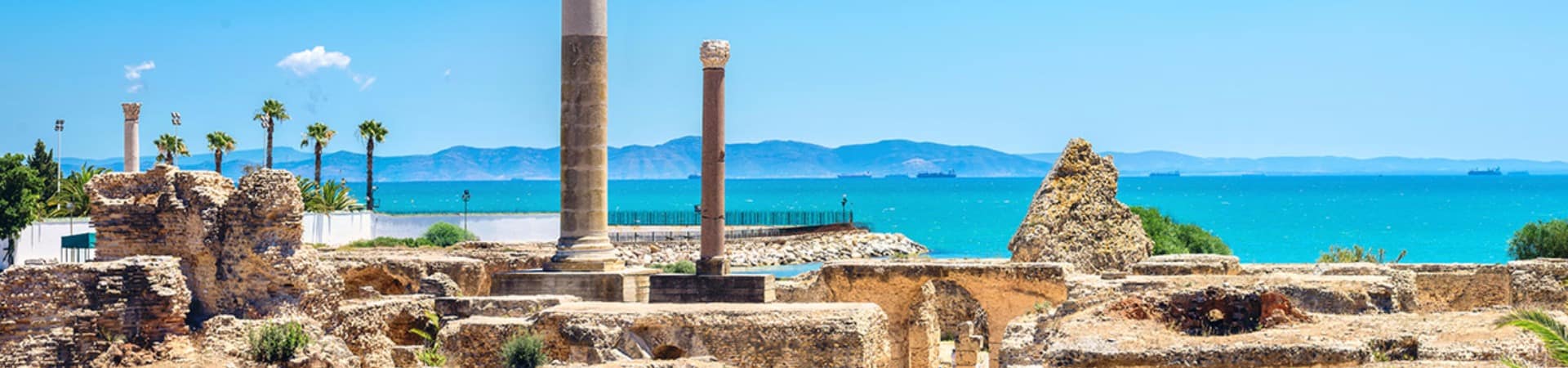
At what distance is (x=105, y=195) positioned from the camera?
86.3ft

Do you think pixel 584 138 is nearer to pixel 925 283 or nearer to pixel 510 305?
pixel 510 305

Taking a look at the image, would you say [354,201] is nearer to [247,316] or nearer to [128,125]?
[128,125]

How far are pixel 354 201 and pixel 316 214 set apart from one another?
42.1 ft

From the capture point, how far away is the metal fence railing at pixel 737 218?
101 metres

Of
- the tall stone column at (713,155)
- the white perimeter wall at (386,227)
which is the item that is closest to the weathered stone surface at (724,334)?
the tall stone column at (713,155)

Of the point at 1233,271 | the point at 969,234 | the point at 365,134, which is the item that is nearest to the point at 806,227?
the point at 365,134

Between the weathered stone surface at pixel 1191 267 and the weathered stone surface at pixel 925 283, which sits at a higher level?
the weathered stone surface at pixel 1191 267

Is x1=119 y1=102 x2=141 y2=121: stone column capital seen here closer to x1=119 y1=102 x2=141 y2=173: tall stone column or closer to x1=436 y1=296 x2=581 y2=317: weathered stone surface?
x1=119 y1=102 x2=141 y2=173: tall stone column

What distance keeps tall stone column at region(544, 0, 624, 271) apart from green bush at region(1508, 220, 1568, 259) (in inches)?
958

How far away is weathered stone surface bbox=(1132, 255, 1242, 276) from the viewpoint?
1017 inches

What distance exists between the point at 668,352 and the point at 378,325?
6454mm

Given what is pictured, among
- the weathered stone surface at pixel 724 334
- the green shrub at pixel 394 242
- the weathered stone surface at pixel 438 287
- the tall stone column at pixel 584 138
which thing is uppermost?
the tall stone column at pixel 584 138

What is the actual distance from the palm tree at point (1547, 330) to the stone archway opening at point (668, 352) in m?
10.2

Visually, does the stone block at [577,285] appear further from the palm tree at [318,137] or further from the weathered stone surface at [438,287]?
the palm tree at [318,137]
